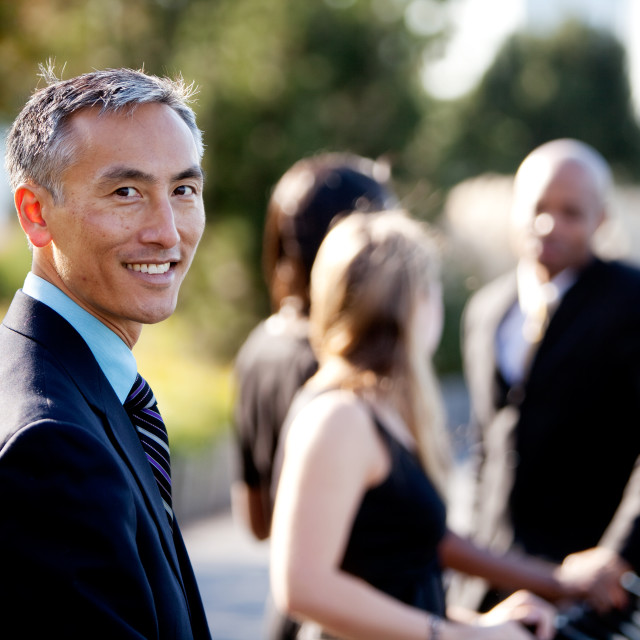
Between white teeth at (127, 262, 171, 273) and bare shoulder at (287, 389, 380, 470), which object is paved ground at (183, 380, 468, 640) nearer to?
bare shoulder at (287, 389, 380, 470)

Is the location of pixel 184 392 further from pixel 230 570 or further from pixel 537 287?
pixel 537 287

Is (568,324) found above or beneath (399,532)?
above

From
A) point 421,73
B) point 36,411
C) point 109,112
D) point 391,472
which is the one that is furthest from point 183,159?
point 421,73

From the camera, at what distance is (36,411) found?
1.05 m

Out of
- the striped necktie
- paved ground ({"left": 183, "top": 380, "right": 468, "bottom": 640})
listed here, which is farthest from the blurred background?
the striped necktie

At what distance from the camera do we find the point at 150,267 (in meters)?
1.35

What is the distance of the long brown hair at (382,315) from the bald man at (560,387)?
3.19 ft

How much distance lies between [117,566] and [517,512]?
224 centimetres

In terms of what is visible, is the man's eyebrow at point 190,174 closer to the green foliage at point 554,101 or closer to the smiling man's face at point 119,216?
the smiling man's face at point 119,216

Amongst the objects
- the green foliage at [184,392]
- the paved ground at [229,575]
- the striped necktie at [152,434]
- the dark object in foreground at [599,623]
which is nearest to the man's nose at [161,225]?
the striped necktie at [152,434]

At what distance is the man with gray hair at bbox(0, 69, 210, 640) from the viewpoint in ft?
3.27

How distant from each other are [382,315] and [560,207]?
162cm

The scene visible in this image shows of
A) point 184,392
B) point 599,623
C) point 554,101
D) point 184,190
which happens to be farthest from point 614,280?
point 554,101

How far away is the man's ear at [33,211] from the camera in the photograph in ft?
4.31
